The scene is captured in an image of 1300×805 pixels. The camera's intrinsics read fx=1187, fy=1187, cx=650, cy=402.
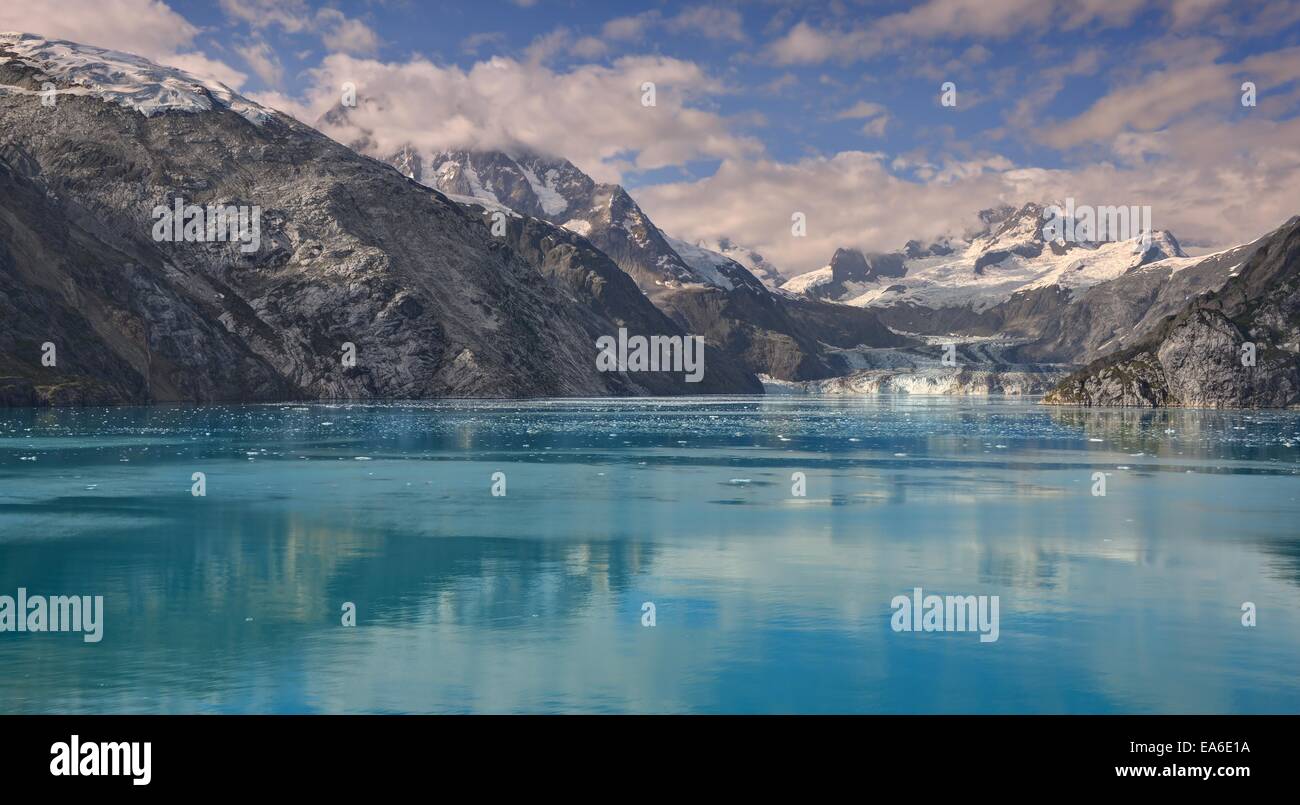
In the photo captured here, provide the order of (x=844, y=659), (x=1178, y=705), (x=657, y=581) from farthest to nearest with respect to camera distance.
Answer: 1. (x=657, y=581)
2. (x=844, y=659)
3. (x=1178, y=705)

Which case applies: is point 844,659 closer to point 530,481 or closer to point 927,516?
point 927,516

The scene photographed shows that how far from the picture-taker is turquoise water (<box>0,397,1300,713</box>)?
28906 mm

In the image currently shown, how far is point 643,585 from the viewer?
42.8 meters

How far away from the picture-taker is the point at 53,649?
32469 mm

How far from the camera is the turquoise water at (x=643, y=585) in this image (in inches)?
1138
